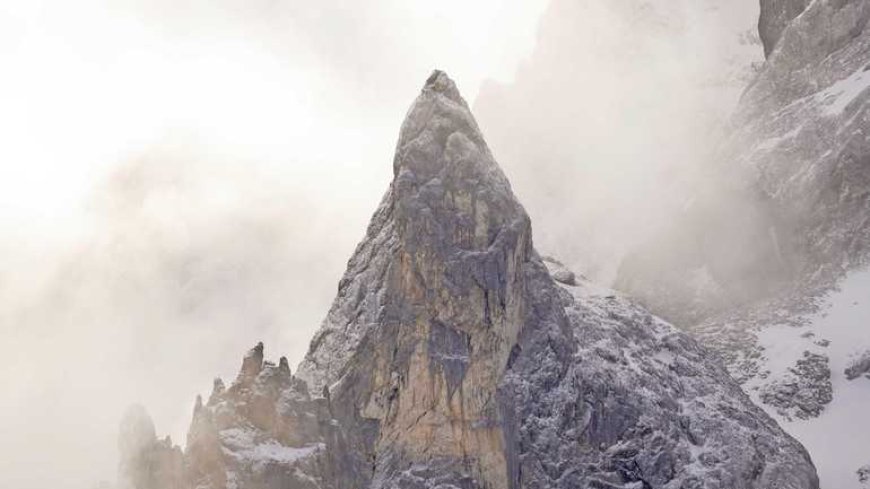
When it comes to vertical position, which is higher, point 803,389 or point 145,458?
point 803,389

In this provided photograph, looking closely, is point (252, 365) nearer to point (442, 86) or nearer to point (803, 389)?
point (442, 86)

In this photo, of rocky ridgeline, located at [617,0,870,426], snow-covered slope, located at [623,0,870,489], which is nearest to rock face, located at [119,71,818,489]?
snow-covered slope, located at [623,0,870,489]

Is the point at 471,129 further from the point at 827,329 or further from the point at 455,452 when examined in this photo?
the point at 827,329

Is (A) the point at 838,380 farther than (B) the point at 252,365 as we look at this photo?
Yes

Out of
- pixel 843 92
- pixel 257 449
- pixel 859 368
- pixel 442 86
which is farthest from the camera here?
pixel 843 92

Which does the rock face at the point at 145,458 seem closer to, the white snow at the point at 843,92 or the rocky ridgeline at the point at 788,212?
the rocky ridgeline at the point at 788,212

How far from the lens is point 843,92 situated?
17312 centimetres

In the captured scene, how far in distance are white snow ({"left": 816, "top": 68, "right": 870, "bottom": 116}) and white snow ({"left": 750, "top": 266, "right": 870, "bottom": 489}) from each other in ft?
89.9

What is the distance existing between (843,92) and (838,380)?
160ft

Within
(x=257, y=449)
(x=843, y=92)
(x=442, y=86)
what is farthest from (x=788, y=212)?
(x=257, y=449)

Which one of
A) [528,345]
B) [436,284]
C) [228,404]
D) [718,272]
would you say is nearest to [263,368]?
[228,404]

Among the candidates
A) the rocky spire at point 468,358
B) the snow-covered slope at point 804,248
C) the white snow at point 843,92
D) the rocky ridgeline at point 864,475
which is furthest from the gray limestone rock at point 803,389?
the white snow at point 843,92

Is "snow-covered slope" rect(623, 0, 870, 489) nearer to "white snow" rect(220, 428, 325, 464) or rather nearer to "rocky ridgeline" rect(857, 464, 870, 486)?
"rocky ridgeline" rect(857, 464, 870, 486)

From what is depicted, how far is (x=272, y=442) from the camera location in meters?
99.6
